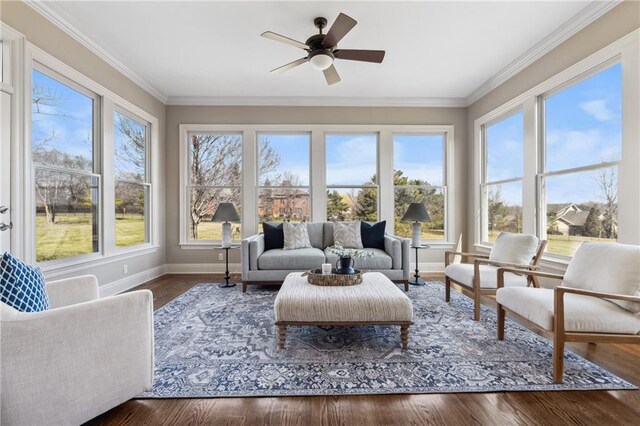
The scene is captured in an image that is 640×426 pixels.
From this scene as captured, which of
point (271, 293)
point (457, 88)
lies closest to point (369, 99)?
point (457, 88)

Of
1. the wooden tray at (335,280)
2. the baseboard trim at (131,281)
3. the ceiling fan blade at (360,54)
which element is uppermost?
the ceiling fan blade at (360,54)

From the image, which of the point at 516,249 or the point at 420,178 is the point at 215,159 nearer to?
the point at 420,178

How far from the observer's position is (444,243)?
16.4 feet

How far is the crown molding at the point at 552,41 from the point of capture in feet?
8.71

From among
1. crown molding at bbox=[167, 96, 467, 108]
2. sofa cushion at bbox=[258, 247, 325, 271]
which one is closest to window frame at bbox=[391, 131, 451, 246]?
crown molding at bbox=[167, 96, 467, 108]

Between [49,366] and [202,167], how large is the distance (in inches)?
161

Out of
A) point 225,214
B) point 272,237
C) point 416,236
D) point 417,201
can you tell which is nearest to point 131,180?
point 225,214

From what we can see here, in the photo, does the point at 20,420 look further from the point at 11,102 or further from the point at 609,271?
the point at 609,271

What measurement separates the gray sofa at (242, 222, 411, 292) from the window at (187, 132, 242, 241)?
1343 millimetres

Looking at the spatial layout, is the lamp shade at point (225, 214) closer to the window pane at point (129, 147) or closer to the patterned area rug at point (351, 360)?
the window pane at point (129, 147)

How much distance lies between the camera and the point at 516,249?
9.66 feet

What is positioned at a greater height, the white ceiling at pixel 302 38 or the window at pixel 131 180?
the white ceiling at pixel 302 38

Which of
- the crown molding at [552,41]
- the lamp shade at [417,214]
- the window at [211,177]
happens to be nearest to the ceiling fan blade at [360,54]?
the crown molding at [552,41]

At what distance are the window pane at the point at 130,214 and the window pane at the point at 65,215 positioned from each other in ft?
1.37
